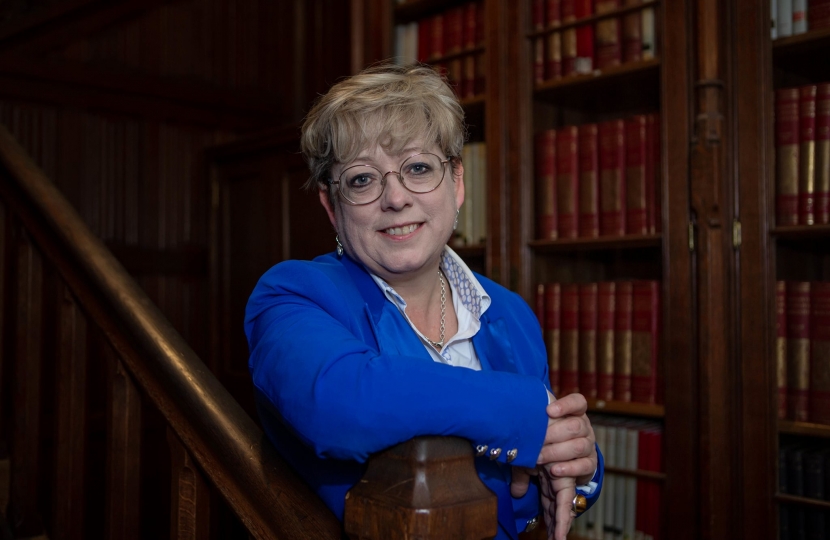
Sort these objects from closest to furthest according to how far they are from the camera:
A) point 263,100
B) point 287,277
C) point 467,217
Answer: point 287,277, point 467,217, point 263,100

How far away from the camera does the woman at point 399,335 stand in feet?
3.18

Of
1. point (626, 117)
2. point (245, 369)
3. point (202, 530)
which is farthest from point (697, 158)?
point (245, 369)

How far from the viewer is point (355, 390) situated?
0.97m

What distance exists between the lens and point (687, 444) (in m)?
2.20

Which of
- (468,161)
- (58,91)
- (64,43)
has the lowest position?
(468,161)

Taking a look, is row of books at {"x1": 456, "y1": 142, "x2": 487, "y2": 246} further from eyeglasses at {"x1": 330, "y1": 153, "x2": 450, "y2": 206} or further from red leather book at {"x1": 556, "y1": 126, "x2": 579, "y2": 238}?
eyeglasses at {"x1": 330, "y1": 153, "x2": 450, "y2": 206}

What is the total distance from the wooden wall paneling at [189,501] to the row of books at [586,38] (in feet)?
6.04

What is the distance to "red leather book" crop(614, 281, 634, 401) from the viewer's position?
7.84 feet

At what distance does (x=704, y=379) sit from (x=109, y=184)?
282 centimetres

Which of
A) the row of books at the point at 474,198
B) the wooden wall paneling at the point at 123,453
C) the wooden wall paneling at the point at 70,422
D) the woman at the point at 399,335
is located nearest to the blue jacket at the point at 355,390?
the woman at the point at 399,335

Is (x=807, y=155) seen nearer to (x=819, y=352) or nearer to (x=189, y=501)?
(x=819, y=352)

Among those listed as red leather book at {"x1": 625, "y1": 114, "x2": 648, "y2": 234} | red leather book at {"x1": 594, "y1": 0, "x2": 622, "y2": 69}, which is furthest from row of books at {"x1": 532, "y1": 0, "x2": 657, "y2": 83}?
red leather book at {"x1": 625, "y1": 114, "x2": 648, "y2": 234}

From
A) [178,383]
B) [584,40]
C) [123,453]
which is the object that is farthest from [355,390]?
[584,40]

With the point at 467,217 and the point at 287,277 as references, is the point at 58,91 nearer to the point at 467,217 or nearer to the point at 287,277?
the point at 467,217
